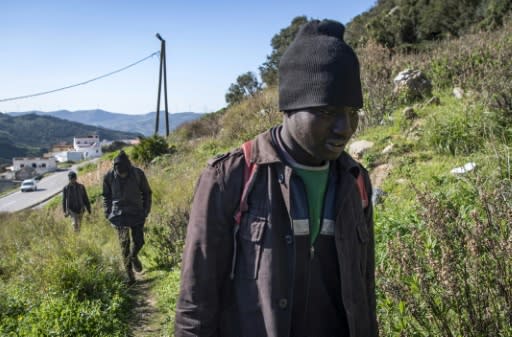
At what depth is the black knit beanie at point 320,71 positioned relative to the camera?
5.32 ft

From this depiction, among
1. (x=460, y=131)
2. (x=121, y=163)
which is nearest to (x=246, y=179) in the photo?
(x=460, y=131)

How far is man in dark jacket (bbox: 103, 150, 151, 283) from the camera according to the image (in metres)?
6.90

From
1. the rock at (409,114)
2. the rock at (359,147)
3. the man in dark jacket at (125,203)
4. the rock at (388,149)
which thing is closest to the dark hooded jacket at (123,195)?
the man in dark jacket at (125,203)

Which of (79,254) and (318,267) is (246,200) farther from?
(79,254)

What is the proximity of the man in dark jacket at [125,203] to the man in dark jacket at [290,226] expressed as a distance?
217 inches

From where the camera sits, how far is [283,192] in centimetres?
166

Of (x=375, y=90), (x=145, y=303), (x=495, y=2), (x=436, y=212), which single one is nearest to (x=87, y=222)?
(x=145, y=303)

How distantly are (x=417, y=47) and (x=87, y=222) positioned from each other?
12341 mm

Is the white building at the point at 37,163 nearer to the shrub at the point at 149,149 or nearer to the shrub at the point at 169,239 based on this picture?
the shrub at the point at 149,149

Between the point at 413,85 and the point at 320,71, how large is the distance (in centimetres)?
833

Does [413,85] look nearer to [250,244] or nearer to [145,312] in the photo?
[145,312]

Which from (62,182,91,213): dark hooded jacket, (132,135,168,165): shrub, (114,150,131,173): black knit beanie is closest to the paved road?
(132,135,168,165): shrub

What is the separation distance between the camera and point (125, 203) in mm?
6977

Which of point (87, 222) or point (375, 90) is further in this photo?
point (87, 222)
